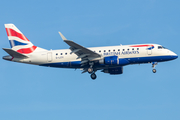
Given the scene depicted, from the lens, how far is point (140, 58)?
4769 centimetres

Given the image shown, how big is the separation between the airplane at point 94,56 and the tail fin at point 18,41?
0.46 metres

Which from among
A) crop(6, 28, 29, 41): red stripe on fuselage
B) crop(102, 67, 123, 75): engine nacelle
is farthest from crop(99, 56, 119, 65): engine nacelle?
crop(6, 28, 29, 41): red stripe on fuselage

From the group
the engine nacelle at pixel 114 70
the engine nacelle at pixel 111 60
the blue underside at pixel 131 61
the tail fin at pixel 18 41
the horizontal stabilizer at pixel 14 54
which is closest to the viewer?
the engine nacelle at pixel 111 60

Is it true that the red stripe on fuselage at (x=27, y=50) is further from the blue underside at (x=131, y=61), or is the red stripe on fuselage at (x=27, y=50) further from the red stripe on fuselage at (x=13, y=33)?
the blue underside at (x=131, y=61)

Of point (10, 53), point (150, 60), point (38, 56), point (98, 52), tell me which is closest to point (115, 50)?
point (98, 52)

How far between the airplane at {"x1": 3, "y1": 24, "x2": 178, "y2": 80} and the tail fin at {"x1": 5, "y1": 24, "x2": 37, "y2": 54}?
0.46 m

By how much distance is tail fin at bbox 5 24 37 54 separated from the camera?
51.7 metres

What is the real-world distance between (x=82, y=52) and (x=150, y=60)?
11.4 metres

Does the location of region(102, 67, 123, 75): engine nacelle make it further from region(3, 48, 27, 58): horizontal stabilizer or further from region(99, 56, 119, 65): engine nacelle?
region(3, 48, 27, 58): horizontal stabilizer

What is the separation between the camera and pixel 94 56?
4781 centimetres

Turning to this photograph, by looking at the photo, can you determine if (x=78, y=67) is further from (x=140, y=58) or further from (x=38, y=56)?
(x=140, y=58)

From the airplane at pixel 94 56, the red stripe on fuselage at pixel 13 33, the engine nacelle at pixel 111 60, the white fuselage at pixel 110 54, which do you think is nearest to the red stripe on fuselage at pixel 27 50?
the airplane at pixel 94 56

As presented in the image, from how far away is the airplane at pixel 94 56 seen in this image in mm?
47250

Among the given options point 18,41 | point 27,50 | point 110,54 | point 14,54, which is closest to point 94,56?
point 110,54
